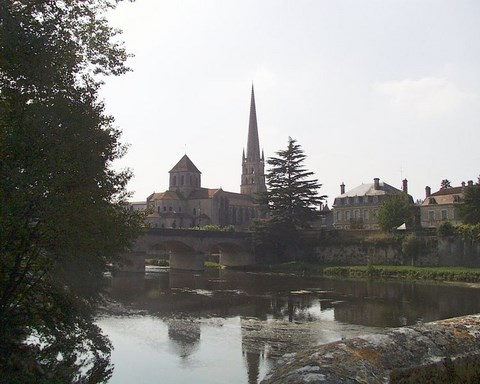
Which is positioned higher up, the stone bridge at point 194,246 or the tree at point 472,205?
the tree at point 472,205

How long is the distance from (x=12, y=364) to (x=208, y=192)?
271 feet

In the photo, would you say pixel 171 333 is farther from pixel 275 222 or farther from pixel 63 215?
pixel 275 222

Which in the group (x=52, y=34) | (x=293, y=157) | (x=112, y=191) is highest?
(x=293, y=157)

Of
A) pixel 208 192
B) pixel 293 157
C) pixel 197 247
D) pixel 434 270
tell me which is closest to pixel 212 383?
pixel 434 270

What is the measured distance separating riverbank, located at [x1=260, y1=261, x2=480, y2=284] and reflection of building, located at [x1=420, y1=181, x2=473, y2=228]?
1663 cm

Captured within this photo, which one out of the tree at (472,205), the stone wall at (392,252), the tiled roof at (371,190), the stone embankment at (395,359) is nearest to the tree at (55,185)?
the stone embankment at (395,359)

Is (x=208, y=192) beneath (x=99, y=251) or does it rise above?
above

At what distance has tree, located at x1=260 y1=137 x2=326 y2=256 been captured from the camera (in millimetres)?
50656

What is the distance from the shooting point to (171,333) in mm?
16203

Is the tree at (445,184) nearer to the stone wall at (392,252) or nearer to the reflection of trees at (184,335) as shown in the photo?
the stone wall at (392,252)

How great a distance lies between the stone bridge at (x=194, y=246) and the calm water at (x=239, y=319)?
9116 mm

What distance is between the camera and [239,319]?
1930 centimetres

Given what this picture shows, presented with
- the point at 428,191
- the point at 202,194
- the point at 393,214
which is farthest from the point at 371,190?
the point at 202,194

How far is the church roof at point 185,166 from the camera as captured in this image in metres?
92.5
